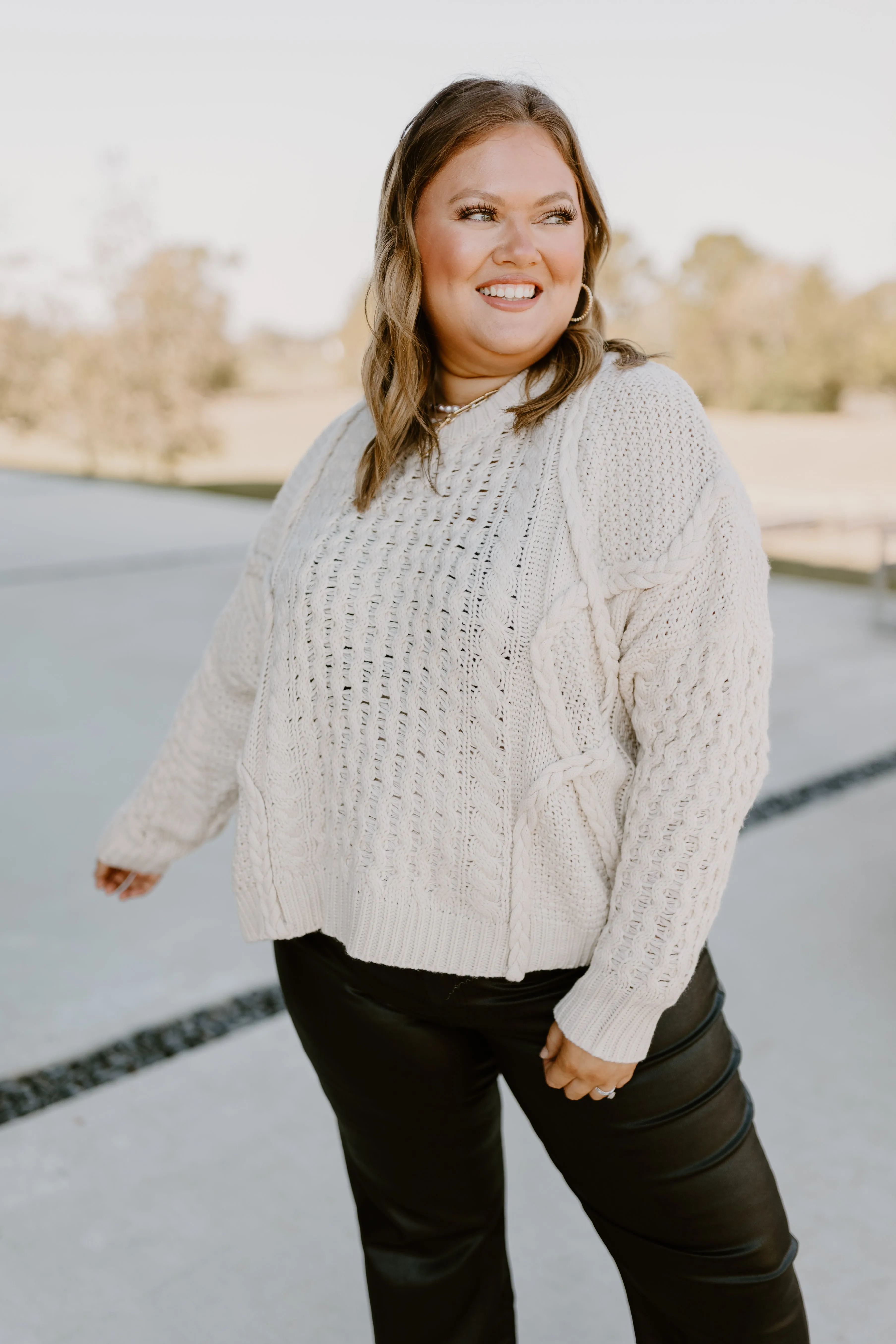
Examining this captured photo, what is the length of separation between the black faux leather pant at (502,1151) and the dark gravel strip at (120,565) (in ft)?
18.3

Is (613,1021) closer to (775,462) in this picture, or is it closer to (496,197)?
(496,197)

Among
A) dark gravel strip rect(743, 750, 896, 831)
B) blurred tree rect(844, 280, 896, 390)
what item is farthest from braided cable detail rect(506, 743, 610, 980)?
blurred tree rect(844, 280, 896, 390)

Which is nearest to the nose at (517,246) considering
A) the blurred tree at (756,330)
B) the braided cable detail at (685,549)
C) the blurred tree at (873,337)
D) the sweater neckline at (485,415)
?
the sweater neckline at (485,415)

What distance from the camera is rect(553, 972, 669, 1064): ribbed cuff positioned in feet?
3.03

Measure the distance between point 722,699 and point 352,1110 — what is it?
62 centimetres

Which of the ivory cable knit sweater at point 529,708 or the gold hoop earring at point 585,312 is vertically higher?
the gold hoop earring at point 585,312

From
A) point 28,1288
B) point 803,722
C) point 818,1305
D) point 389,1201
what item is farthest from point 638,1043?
point 803,722

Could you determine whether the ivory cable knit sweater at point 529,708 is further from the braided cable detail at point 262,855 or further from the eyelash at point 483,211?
the eyelash at point 483,211

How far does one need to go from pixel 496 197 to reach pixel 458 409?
20 cm

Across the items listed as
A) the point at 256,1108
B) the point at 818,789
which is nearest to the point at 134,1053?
the point at 256,1108

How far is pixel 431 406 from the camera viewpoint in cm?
111

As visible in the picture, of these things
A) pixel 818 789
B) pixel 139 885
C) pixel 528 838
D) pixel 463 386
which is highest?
pixel 463 386

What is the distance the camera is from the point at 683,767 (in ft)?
2.96

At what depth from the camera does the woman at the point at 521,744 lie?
2.99 ft
